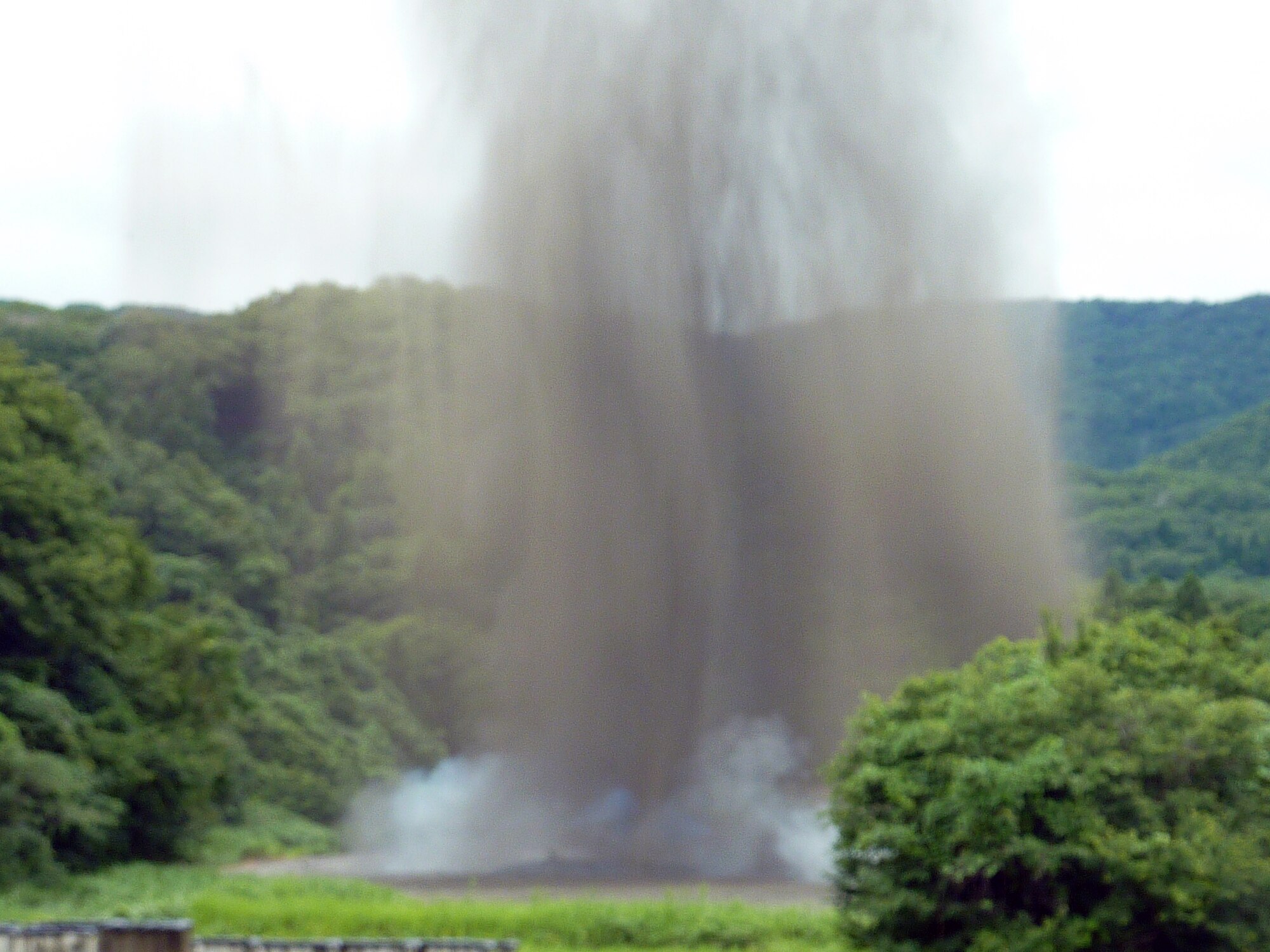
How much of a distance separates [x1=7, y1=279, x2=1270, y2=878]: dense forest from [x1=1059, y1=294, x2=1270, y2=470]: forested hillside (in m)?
22.3

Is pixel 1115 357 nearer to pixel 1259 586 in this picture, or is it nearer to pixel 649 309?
pixel 1259 586

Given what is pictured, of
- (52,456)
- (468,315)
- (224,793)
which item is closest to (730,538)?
(468,315)

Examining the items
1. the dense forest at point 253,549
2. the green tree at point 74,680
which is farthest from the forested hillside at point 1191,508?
the green tree at point 74,680

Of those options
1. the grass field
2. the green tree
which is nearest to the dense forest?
the green tree

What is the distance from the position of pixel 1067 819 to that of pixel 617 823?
28.9m

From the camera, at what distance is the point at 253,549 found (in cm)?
6209

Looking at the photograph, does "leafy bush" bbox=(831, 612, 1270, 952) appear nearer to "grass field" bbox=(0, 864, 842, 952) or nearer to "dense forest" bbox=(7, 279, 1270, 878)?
"grass field" bbox=(0, 864, 842, 952)

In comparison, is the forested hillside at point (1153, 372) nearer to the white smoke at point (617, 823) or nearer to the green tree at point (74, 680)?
the white smoke at point (617, 823)

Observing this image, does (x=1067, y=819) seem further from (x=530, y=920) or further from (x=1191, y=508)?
(x=1191, y=508)

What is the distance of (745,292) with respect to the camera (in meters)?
54.0

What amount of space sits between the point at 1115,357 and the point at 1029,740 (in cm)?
12399

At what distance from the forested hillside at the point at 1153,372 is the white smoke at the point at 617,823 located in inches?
2777

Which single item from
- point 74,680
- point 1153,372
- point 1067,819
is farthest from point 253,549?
point 1153,372

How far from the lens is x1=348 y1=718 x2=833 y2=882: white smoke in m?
38.6
